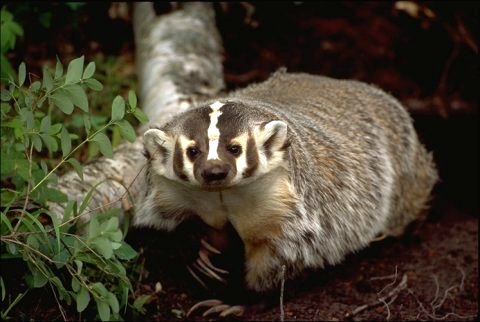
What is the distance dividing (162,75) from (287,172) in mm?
1443

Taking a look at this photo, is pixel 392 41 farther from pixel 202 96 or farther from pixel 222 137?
pixel 222 137

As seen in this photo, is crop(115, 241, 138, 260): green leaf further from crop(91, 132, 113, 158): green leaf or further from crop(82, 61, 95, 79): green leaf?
crop(82, 61, 95, 79): green leaf

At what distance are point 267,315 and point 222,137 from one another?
2.89ft

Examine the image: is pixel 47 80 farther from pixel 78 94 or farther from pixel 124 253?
pixel 124 253

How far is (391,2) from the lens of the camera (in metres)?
4.93

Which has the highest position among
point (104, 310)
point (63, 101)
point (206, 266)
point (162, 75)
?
point (63, 101)

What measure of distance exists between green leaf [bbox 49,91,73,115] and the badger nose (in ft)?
1.41

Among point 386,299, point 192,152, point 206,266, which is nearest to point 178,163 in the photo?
point 192,152

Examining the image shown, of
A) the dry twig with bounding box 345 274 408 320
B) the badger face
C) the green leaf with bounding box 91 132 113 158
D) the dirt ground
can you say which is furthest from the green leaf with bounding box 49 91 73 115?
the dry twig with bounding box 345 274 408 320

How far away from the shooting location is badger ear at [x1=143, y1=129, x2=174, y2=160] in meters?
2.62

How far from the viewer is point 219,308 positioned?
9.78ft

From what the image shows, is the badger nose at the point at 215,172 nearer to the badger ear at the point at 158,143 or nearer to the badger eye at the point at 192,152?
the badger eye at the point at 192,152

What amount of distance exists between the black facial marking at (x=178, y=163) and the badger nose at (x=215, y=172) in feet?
0.59

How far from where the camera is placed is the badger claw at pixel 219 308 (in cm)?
296
